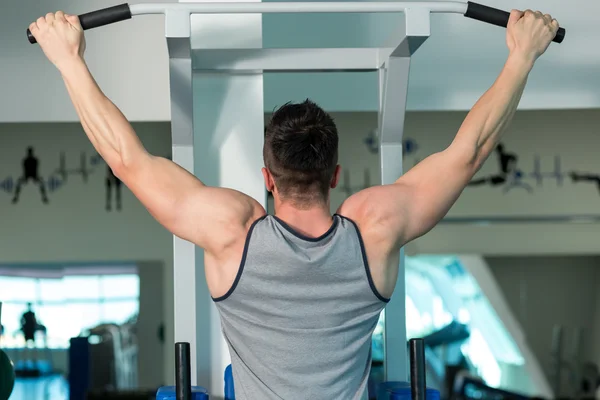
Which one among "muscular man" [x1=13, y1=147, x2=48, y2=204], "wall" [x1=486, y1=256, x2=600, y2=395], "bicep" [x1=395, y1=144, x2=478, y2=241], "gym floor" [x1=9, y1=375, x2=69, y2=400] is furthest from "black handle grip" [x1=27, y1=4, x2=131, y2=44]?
"wall" [x1=486, y1=256, x2=600, y2=395]

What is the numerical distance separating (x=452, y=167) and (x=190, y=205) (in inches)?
18.8

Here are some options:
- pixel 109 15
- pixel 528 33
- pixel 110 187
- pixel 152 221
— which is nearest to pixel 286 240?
pixel 109 15

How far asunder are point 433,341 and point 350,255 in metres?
3.50

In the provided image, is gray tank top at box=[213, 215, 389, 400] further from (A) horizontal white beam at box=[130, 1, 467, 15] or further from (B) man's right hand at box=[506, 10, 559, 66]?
(B) man's right hand at box=[506, 10, 559, 66]

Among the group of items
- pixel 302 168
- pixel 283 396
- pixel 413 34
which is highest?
pixel 413 34

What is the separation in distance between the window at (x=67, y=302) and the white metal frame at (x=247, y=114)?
3044mm

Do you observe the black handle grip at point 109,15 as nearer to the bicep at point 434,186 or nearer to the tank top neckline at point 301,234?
the tank top neckline at point 301,234

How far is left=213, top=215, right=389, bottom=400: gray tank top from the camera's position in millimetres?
1231

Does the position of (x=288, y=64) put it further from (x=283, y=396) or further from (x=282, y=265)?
(x=283, y=396)

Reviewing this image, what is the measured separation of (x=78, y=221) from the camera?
4.64 metres

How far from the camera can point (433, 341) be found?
181 inches

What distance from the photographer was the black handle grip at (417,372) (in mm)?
1391

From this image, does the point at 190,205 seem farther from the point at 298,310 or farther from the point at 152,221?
the point at 152,221

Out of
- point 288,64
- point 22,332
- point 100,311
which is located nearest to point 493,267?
point 100,311
